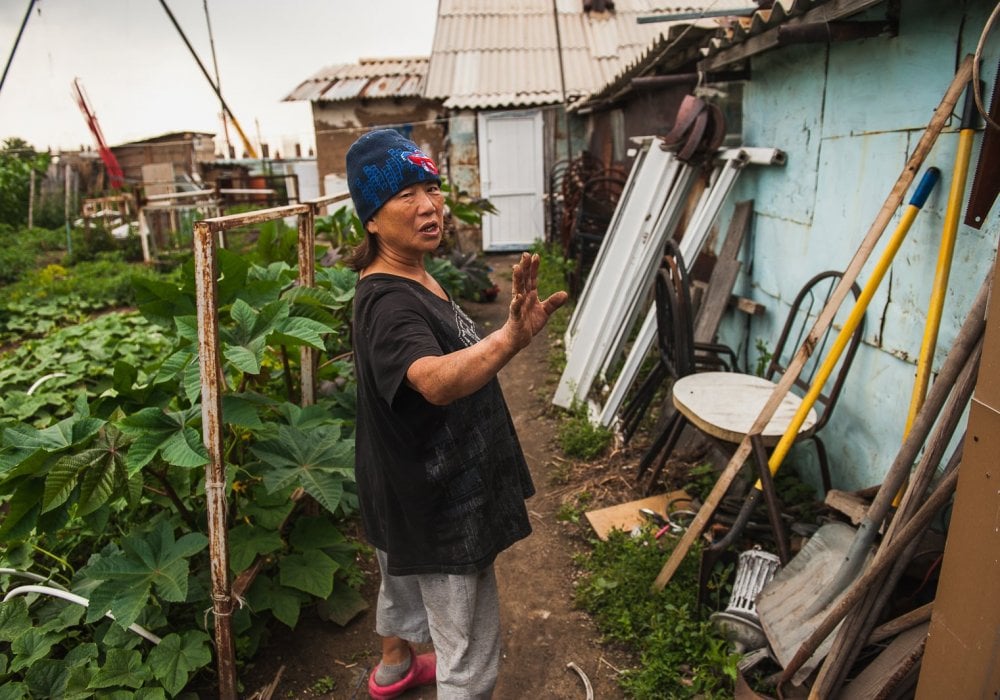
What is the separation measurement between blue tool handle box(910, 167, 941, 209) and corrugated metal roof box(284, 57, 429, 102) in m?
9.99

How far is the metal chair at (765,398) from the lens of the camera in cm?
272

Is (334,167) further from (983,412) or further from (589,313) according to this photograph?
(983,412)

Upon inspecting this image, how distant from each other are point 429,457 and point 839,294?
5.26 ft

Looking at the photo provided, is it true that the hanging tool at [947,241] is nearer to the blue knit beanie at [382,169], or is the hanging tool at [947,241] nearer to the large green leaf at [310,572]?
the blue knit beanie at [382,169]

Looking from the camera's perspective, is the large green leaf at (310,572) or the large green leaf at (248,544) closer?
the large green leaf at (248,544)

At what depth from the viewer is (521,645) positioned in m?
2.63

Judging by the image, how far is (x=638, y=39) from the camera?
12.3 metres

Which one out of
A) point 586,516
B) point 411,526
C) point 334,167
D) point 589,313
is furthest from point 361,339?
point 334,167

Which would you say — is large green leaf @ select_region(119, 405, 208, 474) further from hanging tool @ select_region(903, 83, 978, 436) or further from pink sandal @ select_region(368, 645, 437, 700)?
hanging tool @ select_region(903, 83, 978, 436)

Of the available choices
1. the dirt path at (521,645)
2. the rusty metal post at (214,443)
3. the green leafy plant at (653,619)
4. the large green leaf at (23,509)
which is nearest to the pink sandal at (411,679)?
the dirt path at (521,645)

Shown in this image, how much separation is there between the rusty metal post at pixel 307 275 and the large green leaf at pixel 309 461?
1.69 feet

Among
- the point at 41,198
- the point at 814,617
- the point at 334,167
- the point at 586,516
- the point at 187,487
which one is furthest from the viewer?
the point at 41,198

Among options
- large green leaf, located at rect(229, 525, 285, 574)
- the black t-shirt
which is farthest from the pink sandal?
the black t-shirt

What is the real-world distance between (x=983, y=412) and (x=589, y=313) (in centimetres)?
387
